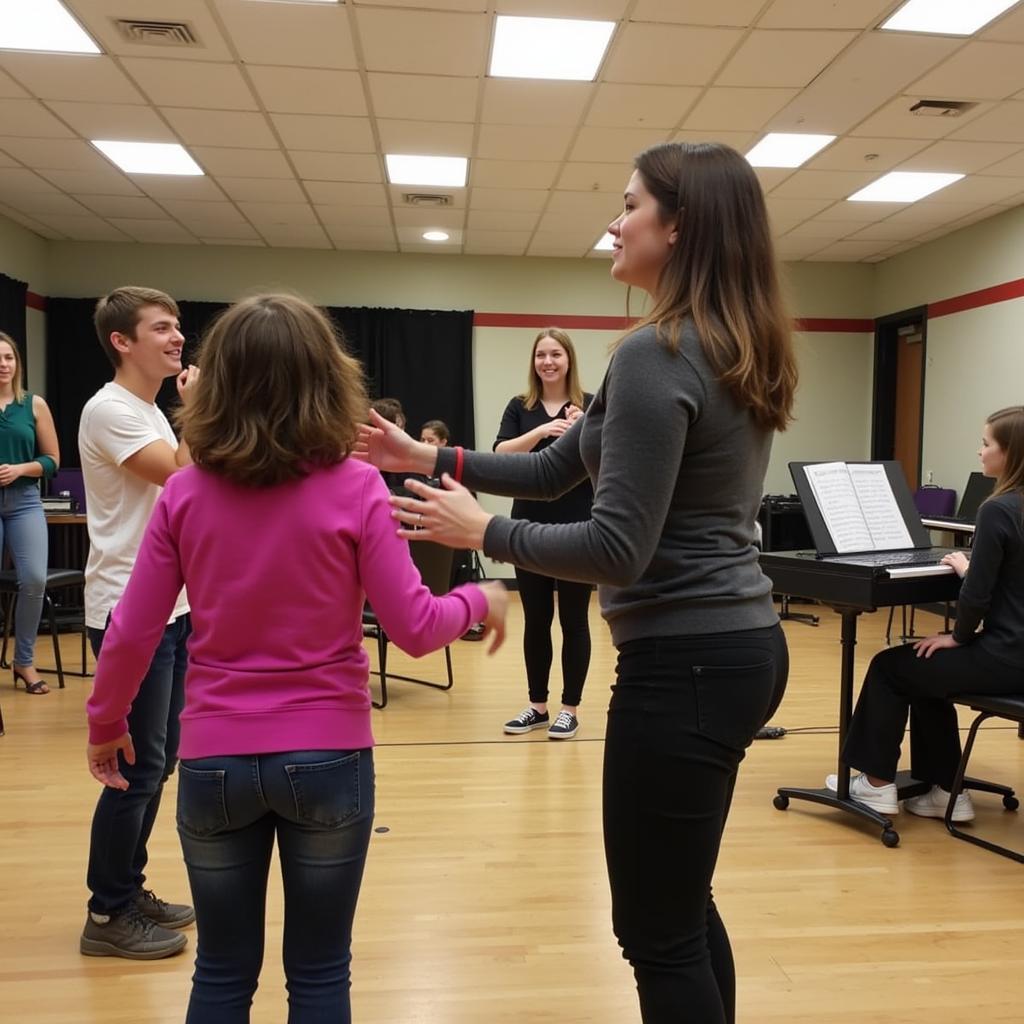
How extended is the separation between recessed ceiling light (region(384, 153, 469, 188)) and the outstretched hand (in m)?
5.22

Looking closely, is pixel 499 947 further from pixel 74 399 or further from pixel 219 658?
pixel 74 399

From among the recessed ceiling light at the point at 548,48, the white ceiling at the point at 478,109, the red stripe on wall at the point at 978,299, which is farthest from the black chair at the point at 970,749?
the red stripe on wall at the point at 978,299

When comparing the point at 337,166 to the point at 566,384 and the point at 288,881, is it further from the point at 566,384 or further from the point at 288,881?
the point at 288,881

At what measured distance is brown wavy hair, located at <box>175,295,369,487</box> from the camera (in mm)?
1206

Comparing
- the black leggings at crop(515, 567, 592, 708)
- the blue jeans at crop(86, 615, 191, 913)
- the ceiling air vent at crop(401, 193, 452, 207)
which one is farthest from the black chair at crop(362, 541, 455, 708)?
the ceiling air vent at crop(401, 193, 452, 207)

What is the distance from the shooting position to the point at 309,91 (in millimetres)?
4867

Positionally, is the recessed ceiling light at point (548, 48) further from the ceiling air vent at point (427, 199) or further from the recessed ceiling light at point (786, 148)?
the ceiling air vent at point (427, 199)

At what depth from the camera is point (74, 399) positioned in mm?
8422

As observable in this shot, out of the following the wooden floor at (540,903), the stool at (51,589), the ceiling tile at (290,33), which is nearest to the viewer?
the wooden floor at (540,903)

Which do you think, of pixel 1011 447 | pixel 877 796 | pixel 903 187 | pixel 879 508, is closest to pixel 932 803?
pixel 877 796

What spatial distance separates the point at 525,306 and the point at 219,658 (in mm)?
7993

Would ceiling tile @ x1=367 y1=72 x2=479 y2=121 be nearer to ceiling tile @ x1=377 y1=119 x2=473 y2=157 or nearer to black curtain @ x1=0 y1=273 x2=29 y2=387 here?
ceiling tile @ x1=377 y1=119 x2=473 y2=157

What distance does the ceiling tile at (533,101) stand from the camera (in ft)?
15.7

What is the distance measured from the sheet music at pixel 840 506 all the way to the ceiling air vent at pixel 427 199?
4748 mm
